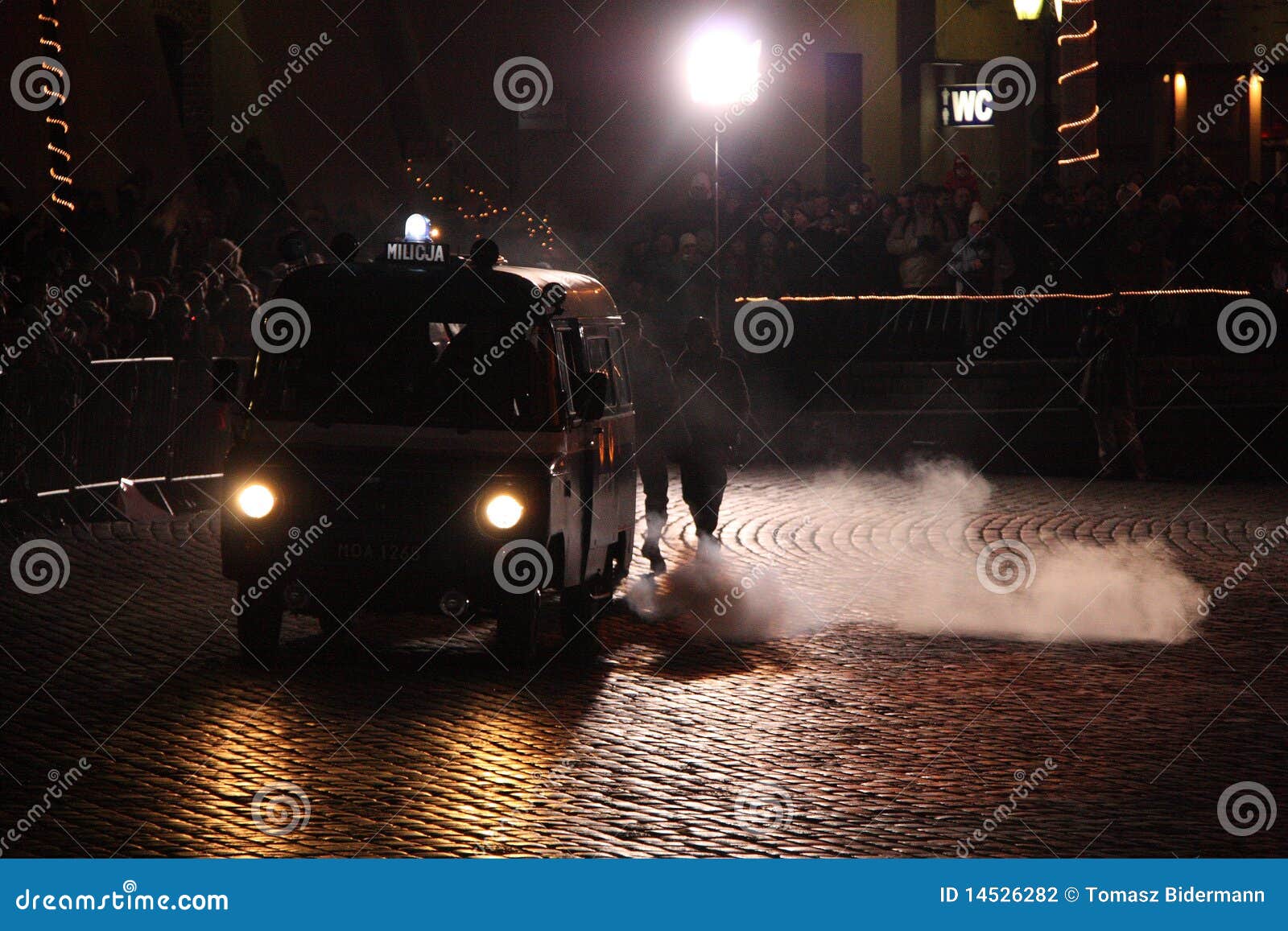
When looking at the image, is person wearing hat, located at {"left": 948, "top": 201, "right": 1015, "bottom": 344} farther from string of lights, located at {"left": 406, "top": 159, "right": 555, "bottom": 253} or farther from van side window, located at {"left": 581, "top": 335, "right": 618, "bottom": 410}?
van side window, located at {"left": 581, "top": 335, "right": 618, "bottom": 410}

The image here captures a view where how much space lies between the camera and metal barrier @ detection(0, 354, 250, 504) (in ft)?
52.4

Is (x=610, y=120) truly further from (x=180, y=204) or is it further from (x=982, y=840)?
(x=982, y=840)

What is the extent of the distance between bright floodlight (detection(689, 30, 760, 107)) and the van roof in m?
11.1

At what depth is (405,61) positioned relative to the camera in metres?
33.0

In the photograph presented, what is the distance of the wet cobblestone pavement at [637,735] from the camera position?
728cm

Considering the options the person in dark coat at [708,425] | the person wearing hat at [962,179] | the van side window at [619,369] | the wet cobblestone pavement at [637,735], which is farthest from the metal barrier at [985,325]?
the van side window at [619,369]

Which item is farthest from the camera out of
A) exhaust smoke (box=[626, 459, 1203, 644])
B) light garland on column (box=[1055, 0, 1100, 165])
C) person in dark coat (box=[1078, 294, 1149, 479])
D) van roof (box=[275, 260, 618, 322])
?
light garland on column (box=[1055, 0, 1100, 165])

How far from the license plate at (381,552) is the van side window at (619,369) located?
104 inches

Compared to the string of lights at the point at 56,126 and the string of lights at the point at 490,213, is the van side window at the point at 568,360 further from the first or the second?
the string of lights at the point at 490,213

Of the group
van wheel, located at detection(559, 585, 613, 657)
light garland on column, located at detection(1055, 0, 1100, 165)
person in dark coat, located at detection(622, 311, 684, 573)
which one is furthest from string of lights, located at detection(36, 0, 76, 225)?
light garland on column, located at detection(1055, 0, 1100, 165)

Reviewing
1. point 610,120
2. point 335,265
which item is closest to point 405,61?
point 610,120

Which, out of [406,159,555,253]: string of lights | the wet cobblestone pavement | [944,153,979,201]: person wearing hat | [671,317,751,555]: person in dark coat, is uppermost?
[406,159,555,253]: string of lights

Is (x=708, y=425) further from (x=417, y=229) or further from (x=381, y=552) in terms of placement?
(x=381, y=552)

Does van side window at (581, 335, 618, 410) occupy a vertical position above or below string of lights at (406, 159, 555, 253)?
below
